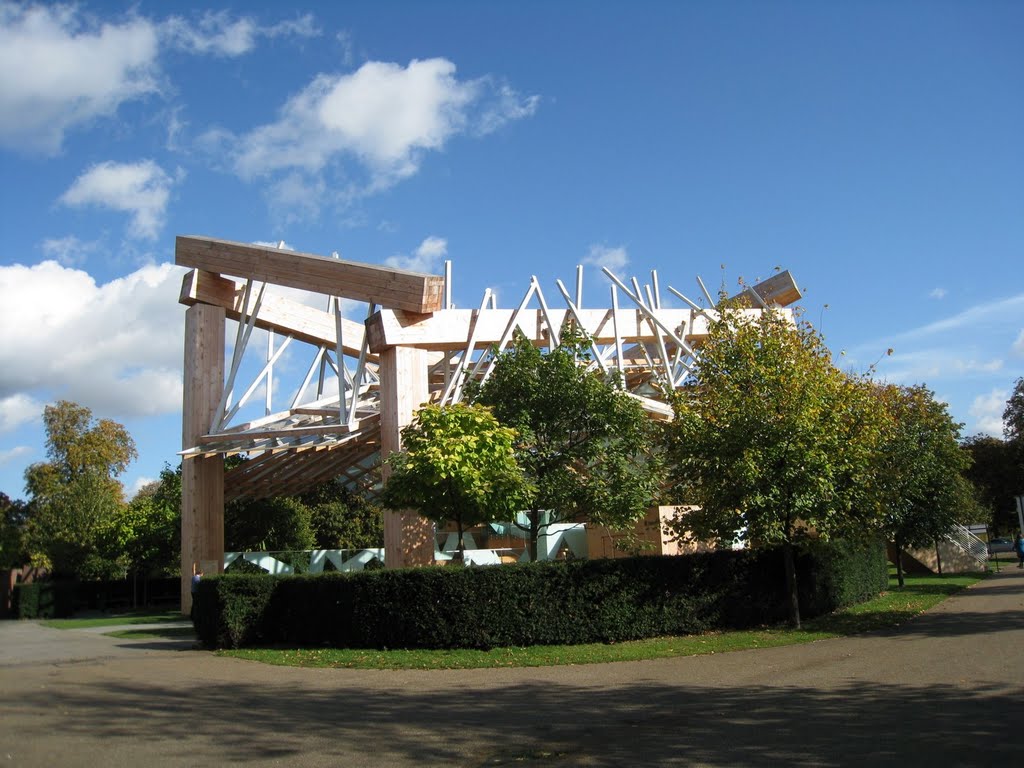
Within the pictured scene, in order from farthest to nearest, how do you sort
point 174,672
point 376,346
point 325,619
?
point 376,346, point 325,619, point 174,672

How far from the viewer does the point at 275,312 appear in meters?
25.6

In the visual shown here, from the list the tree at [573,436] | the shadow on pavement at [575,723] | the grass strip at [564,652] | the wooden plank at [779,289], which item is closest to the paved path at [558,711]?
the shadow on pavement at [575,723]

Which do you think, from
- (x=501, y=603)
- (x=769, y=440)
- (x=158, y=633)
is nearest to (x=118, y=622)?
(x=158, y=633)

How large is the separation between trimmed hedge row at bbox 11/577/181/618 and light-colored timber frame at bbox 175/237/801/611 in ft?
30.5

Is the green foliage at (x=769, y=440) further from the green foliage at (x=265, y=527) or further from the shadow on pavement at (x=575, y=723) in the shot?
the green foliage at (x=265, y=527)

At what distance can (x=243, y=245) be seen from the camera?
2384 cm

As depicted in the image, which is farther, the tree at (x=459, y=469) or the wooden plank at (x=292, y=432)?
the wooden plank at (x=292, y=432)

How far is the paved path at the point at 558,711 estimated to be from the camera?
734 cm

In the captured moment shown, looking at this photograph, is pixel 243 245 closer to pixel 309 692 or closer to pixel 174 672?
pixel 174 672

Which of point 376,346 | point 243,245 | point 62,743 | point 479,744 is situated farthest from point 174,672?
point 243,245

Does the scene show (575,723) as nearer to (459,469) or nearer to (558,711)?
(558,711)

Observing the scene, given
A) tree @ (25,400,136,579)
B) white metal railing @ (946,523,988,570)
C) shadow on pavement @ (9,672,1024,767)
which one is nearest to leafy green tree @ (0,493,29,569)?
tree @ (25,400,136,579)

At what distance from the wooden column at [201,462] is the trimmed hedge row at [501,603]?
24.8ft

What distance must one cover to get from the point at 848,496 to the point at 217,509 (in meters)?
17.4
